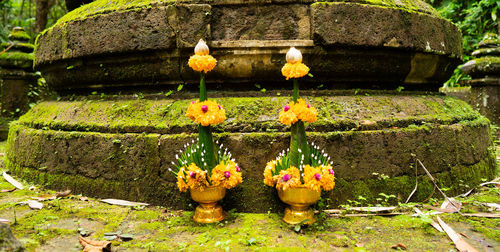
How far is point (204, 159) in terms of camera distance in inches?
80.9

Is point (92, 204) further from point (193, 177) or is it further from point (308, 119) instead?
point (308, 119)

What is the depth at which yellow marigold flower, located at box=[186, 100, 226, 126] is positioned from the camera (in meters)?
2.00

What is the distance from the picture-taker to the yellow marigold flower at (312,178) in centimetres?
191

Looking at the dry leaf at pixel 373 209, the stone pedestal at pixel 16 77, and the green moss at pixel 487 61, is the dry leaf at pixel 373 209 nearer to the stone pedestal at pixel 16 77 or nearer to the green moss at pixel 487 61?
the green moss at pixel 487 61

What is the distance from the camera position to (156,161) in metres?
2.37

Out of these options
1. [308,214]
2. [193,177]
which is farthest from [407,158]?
[193,177]

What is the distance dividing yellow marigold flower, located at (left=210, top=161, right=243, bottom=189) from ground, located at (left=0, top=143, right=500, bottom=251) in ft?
0.92

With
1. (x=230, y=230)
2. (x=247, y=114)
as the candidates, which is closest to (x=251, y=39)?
(x=247, y=114)

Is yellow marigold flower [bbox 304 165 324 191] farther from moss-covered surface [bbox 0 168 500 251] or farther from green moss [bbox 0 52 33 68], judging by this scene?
green moss [bbox 0 52 33 68]

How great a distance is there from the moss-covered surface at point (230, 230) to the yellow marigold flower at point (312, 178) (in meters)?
0.29

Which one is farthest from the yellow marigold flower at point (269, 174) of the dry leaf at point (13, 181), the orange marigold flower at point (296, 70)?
the dry leaf at point (13, 181)

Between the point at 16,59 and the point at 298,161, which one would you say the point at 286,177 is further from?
the point at 16,59

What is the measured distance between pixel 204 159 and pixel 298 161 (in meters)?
0.62

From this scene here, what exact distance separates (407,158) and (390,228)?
0.70m
